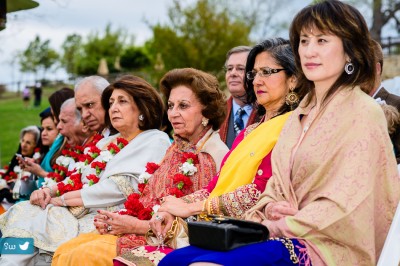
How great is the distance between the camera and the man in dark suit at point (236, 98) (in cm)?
653

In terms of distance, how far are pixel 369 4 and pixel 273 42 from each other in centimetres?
2525

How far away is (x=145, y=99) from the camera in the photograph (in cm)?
546

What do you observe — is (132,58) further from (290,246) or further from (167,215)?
(290,246)

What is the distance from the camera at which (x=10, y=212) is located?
5496mm

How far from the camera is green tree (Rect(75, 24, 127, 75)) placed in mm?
50094

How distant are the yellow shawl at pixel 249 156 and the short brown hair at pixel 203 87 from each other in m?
0.73

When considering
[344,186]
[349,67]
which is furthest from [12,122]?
[344,186]

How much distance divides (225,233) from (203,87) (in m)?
1.82

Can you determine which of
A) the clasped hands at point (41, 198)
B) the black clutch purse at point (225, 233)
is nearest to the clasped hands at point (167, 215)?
the black clutch purse at point (225, 233)

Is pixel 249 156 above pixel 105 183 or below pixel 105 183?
above

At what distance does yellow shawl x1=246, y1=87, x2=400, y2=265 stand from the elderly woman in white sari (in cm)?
194

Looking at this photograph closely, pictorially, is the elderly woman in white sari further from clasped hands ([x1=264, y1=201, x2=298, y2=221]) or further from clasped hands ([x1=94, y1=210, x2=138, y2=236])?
clasped hands ([x1=264, y1=201, x2=298, y2=221])

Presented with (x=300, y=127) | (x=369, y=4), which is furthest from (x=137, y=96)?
(x=369, y=4)

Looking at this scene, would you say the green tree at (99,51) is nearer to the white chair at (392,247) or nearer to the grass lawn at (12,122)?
the grass lawn at (12,122)
